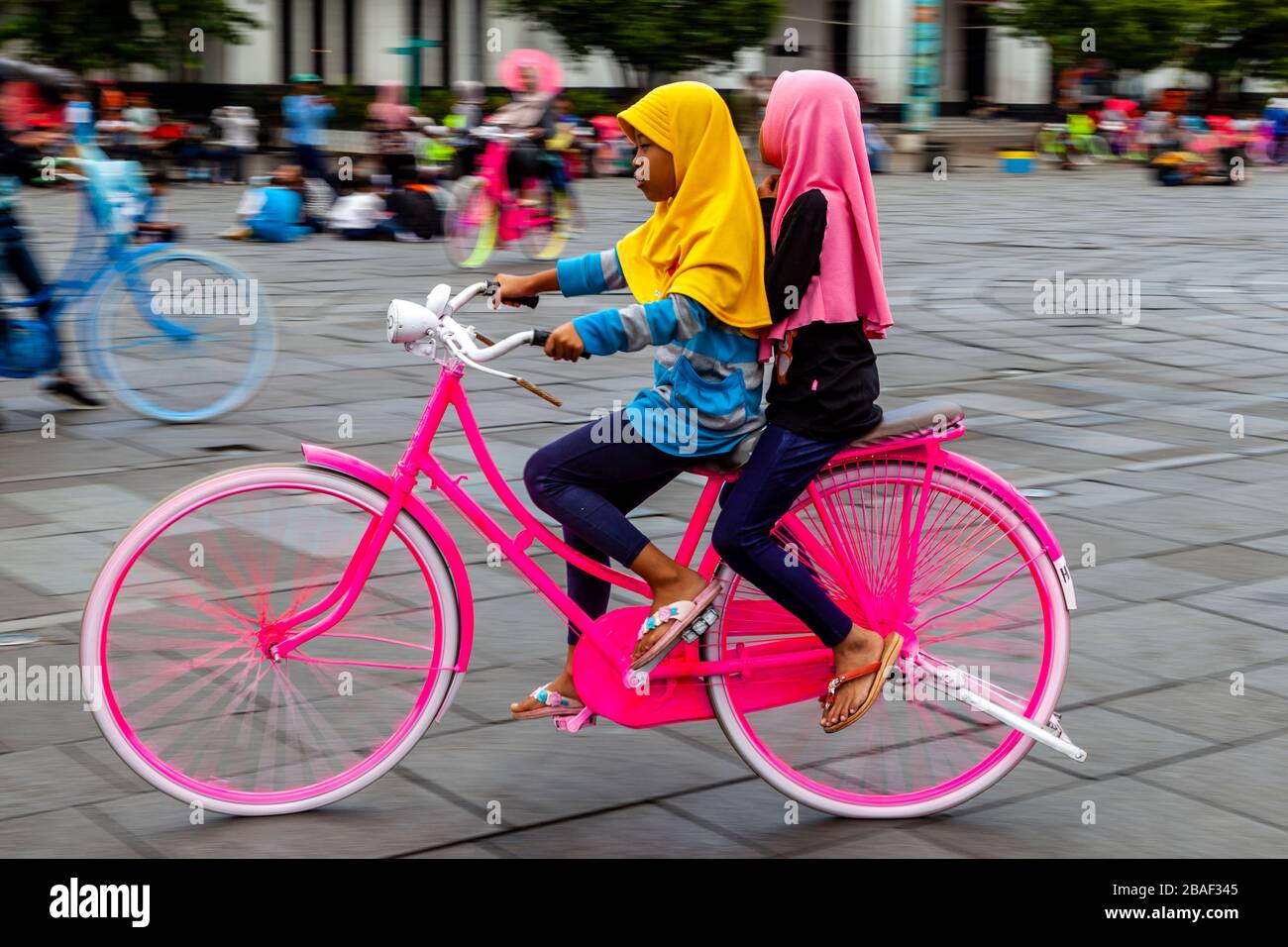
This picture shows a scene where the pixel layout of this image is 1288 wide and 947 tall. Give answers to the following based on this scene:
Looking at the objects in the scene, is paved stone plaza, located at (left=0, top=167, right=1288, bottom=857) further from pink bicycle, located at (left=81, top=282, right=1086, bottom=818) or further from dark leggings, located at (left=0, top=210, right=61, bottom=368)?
dark leggings, located at (left=0, top=210, right=61, bottom=368)

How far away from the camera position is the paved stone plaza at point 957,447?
140 inches

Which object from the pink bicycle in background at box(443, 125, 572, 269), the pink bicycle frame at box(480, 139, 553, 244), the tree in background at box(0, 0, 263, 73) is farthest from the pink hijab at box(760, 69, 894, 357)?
the tree in background at box(0, 0, 263, 73)

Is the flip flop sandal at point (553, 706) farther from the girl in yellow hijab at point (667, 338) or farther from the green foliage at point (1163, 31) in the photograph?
the green foliage at point (1163, 31)

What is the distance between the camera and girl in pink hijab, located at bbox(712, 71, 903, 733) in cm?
336

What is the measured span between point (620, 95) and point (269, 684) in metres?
32.6

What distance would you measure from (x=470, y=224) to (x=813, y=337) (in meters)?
11.2

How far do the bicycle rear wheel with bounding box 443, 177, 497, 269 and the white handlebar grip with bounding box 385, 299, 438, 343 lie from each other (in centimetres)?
1104

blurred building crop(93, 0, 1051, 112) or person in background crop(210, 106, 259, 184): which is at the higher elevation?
blurred building crop(93, 0, 1051, 112)

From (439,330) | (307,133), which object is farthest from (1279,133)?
(439,330)

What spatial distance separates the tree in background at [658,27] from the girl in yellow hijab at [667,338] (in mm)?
29479

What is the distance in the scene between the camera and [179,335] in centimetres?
785

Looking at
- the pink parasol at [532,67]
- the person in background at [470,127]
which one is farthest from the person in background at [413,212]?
the pink parasol at [532,67]

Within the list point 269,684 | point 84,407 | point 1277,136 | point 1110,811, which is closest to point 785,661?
point 1110,811
